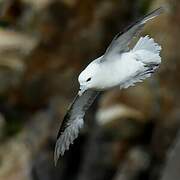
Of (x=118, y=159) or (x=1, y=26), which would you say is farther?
(x=1, y=26)

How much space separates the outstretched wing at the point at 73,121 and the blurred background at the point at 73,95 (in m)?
3.04

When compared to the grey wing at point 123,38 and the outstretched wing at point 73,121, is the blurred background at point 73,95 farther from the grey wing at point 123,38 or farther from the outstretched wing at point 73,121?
the grey wing at point 123,38

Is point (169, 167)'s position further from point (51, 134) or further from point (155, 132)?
point (51, 134)

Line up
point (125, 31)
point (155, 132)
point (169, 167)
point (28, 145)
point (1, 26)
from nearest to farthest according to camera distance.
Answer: point (125, 31)
point (169, 167)
point (155, 132)
point (28, 145)
point (1, 26)

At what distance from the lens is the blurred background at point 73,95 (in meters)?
6.79

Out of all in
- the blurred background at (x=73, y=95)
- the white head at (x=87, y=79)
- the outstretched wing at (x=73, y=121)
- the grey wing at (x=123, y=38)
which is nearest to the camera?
the white head at (x=87, y=79)

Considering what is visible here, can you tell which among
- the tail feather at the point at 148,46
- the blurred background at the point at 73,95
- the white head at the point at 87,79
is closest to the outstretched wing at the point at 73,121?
the tail feather at the point at 148,46

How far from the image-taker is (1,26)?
817 cm

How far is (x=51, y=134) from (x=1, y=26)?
53.5 inches

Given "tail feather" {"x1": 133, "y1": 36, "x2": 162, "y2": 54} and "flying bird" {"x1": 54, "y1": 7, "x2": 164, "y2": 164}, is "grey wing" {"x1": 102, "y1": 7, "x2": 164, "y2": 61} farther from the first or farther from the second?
"tail feather" {"x1": 133, "y1": 36, "x2": 162, "y2": 54}

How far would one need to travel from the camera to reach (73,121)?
3266 millimetres

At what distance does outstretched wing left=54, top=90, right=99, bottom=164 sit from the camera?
10.5 feet

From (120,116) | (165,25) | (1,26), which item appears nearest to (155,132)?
(120,116)

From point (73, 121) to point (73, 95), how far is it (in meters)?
4.33
